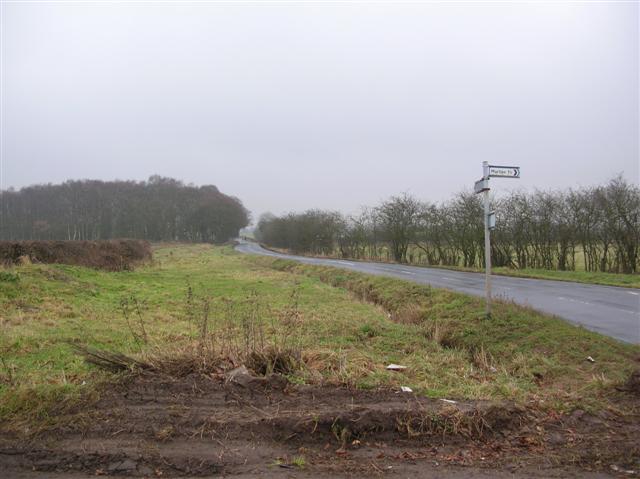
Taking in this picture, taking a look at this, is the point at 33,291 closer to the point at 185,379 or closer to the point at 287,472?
the point at 185,379

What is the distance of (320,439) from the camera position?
3805mm

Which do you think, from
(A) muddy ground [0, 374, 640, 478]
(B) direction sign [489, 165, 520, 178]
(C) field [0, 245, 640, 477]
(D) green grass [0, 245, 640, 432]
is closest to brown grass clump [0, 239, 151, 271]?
(D) green grass [0, 245, 640, 432]

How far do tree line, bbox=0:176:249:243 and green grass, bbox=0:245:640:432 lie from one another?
70160 millimetres

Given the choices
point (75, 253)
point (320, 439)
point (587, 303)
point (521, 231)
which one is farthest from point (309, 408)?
point (521, 231)

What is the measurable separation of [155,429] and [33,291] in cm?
1197

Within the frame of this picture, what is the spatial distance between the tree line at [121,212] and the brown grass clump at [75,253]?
5476cm

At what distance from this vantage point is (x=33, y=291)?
43.5ft

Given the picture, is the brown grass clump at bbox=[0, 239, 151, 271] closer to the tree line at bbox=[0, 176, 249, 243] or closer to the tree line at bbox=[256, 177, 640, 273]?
the tree line at bbox=[256, 177, 640, 273]

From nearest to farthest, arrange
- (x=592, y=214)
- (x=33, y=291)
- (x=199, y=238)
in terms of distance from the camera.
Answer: (x=33, y=291) → (x=592, y=214) → (x=199, y=238)

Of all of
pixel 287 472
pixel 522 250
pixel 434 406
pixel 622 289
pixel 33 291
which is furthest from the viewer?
pixel 522 250

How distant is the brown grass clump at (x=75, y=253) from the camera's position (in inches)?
787

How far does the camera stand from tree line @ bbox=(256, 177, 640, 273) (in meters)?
24.0

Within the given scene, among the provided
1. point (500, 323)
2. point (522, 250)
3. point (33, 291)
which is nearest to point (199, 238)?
point (522, 250)

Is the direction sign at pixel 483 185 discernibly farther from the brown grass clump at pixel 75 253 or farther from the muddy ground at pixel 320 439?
the brown grass clump at pixel 75 253
